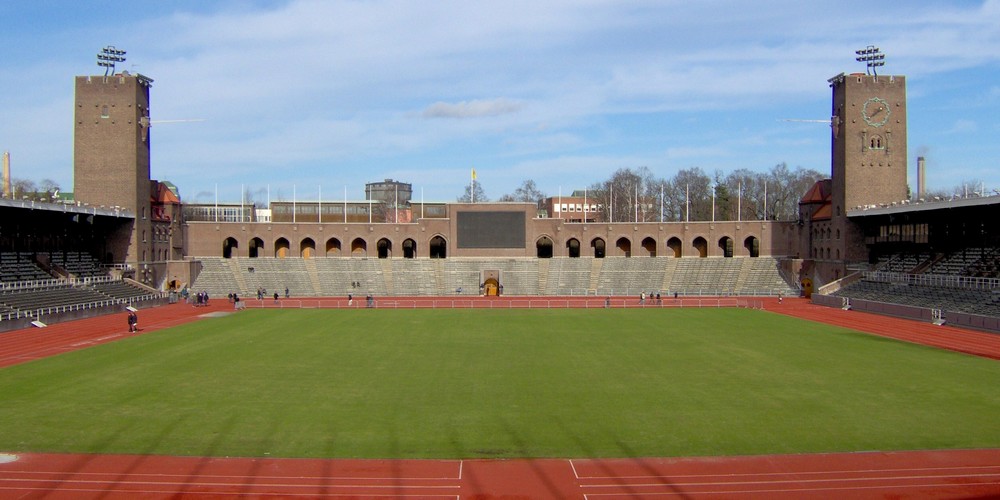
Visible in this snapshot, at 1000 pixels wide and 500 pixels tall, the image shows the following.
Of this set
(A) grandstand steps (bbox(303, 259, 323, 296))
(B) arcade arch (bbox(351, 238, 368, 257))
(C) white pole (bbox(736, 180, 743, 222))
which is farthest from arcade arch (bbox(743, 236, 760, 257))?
(A) grandstand steps (bbox(303, 259, 323, 296))

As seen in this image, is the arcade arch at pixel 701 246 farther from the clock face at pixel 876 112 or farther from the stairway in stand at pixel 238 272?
the stairway in stand at pixel 238 272

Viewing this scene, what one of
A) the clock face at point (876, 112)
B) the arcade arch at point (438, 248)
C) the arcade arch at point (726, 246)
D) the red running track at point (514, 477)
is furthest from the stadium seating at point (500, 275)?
the red running track at point (514, 477)

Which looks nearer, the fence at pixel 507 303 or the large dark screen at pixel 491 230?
the fence at pixel 507 303

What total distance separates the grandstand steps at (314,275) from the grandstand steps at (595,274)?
25.0m

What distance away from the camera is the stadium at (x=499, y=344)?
1633 cm

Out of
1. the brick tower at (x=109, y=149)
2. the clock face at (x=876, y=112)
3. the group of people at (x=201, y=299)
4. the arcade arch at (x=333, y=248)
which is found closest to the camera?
the group of people at (x=201, y=299)

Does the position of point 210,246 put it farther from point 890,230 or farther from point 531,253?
point 890,230

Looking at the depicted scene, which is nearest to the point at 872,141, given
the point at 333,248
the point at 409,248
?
the point at 409,248

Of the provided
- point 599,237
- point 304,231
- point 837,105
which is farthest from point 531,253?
point 837,105

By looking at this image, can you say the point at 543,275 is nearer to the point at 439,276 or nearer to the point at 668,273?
the point at 439,276

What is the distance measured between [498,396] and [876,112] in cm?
5393

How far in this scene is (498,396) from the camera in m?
22.7

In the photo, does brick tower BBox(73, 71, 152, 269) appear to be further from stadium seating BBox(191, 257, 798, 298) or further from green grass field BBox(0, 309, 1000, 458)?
green grass field BBox(0, 309, 1000, 458)

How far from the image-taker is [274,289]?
69938mm
